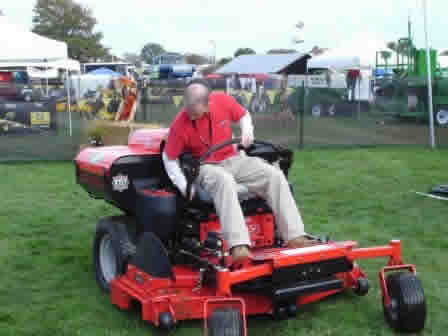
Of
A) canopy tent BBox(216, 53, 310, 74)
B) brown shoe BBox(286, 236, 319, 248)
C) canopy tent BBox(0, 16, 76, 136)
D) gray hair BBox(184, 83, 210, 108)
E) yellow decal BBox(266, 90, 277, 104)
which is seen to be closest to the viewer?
brown shoe BBox(286, 236, 319, 248)

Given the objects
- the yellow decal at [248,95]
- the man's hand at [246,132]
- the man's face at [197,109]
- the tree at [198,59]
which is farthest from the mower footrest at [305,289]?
the tree at [198,59]

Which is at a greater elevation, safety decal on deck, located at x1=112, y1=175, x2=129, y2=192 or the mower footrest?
safety decal on deck, located at x1=112, y1=175, x2=129, y2=192

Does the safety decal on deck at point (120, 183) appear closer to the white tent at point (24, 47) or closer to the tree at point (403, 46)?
the white tent at point (24, 47)

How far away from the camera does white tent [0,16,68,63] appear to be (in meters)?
11.8

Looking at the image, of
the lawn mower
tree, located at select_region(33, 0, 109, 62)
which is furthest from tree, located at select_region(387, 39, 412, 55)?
tree, located at select_region(33, 0, 109, 62)

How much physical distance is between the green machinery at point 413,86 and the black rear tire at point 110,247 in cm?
1032

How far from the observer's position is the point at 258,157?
4609 mm

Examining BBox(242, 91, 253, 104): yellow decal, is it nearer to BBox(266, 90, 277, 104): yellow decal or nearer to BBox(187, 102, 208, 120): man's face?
BBox(266, 90, 277, 104): yellow decal

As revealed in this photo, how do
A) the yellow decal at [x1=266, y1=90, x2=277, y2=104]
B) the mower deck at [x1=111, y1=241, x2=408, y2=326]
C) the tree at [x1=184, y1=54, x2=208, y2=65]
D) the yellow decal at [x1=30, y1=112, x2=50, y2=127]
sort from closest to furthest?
the mower deck at [x1=111, y1=241, x2=408, y2=326], the yellow decal at [x1=266, y1=90, x2=277, y2=104], the yellow decal at [x1=30, y1=112, x2=50, y2=127], the tree at [x1=184, y1=54, x2=208, y2=65]

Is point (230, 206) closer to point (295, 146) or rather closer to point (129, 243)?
point (129, 243)

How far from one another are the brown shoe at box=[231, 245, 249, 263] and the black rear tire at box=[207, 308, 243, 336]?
0.36 metres

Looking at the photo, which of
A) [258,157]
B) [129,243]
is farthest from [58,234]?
[258,157]

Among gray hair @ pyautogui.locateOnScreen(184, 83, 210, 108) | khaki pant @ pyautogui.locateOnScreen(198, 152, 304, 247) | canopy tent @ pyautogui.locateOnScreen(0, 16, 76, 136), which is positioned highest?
canopy tent @ pyautogui.locateOnScreen(0, 16, 76, 136)

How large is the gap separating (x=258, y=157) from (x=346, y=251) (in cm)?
110
